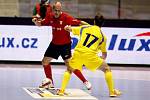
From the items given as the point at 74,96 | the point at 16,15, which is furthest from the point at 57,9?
the point at 16,15

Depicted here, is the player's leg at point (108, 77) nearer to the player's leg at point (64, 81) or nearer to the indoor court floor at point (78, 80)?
the indoor court floor at point (78, 80)

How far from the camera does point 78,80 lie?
43.3 ft

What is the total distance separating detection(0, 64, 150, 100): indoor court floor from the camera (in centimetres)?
1041

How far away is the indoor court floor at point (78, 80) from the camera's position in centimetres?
1041

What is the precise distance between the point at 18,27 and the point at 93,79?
4.32 metres

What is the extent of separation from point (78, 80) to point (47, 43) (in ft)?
12.7

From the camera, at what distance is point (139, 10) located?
1886 cm

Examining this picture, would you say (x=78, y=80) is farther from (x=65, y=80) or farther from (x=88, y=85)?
(x=65, y=80)

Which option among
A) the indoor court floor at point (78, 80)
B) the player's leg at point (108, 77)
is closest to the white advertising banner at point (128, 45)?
the indoor court floor at point (78, 80)

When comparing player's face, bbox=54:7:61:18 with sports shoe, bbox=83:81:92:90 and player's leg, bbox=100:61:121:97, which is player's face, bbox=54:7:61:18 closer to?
player's leg, bbox=100:61:121:97

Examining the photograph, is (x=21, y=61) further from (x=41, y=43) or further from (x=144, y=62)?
(x=144, y=62)

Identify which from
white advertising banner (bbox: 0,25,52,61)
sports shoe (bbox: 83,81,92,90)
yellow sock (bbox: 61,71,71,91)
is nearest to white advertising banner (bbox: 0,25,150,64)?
white advertising banner (bbox: 0,25,52,61)

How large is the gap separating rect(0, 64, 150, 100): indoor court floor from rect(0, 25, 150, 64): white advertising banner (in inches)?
12.7

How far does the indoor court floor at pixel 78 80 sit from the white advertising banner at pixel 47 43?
0.32 m
